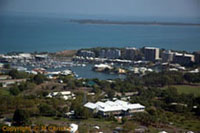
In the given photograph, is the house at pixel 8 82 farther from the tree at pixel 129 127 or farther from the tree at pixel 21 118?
the tree at pixel 129 127

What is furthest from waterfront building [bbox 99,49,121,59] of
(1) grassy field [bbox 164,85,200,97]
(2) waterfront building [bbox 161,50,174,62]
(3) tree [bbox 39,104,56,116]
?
(3) tree [bbox 39,104,56,116]

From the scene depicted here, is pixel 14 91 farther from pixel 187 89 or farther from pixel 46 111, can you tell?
pixel 187 89

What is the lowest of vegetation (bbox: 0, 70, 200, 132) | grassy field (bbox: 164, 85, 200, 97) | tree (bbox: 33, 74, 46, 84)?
grassy field (bbox: 164, 85, 200, 97)

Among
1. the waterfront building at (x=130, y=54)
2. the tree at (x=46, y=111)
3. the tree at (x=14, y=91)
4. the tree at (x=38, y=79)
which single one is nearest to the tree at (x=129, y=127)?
the tree at (x=46, y=111)

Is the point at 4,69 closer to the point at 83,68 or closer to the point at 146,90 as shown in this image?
the point at 83,68

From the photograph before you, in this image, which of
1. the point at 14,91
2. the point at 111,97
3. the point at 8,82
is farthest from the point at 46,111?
the point at 8,82

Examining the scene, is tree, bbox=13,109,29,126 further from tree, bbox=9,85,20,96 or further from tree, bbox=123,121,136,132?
tree, bbox=9,85,20,96

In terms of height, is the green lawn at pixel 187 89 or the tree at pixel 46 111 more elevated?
the tree at pixel 46 111
